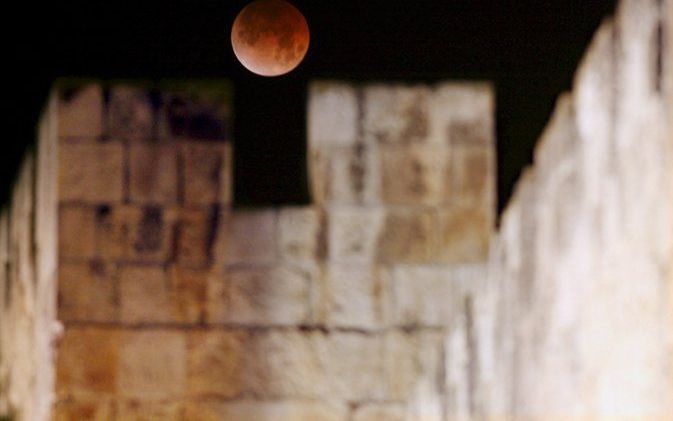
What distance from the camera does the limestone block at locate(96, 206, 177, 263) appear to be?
14.4 feet

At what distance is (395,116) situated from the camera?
445 centimetres

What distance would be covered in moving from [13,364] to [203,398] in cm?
128

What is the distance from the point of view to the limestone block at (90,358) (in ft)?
14.3

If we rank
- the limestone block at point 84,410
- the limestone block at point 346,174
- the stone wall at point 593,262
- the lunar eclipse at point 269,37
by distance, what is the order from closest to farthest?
the stone wall at point 593,262 < the lunar eclipse at point 269,37 < the limestone block at point 84,410 < the limestone block at point 346,174

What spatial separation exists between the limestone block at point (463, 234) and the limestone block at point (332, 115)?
23.3 inches

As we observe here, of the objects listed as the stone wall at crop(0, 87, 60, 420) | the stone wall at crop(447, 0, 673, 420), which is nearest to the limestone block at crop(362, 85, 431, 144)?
the stone wall at crop(447, 0, 673, 420)

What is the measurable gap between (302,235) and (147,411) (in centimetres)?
109

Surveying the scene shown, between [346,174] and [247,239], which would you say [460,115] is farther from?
[247,239]

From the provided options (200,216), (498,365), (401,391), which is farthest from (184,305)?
(498,365)

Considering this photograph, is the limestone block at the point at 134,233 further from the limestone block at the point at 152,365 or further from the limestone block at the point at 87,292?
the limestone block at the point at 152,365

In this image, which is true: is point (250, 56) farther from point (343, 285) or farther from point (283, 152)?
point (343, 285)

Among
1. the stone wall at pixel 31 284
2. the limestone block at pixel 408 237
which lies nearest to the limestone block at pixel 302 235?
the limestone block at pixel 408 237

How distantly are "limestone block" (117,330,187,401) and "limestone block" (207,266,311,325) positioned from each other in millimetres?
217

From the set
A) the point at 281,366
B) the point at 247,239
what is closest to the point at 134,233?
the point at 247,239
